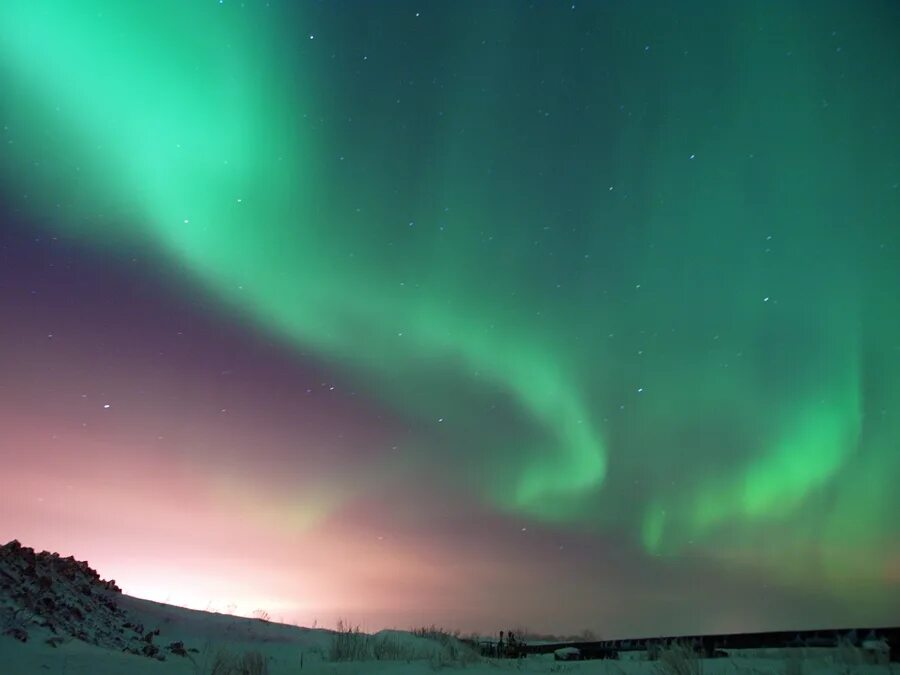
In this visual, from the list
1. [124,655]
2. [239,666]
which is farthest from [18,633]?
[239,666]

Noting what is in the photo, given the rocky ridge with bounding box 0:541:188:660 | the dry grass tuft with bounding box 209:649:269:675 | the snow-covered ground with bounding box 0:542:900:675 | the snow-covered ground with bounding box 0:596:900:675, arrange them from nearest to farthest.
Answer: the snow-covered ground with bounding box 0:596:900:675 → the snow-covered ground with bounding box 0:542:900:675 → the dry grass tuft with bounding box 209:649:269:675 → the rocky ridge with bounding box 0:541:188:660

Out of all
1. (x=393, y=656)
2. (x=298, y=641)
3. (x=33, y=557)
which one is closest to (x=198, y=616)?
(x=298, y=641)

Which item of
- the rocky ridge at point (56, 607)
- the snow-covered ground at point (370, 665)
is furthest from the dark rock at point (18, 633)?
the snow-covered ground at point (370, 665)

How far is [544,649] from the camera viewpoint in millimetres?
22750

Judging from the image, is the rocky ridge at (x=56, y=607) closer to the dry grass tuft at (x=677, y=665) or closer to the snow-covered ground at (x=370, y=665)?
the snow-covered ground at (x=370, y=665)

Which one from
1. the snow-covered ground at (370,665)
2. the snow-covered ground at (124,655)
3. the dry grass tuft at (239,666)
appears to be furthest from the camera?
the dry grass tuft at (239,666)

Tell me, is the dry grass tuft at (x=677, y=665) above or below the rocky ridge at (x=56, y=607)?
below

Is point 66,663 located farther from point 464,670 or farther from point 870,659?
point 870,659

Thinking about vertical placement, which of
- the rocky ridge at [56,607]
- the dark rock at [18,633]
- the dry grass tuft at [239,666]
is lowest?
the dry grass tuft at [239,666]

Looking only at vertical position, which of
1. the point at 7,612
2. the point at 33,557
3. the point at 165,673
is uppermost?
the point at 33,557

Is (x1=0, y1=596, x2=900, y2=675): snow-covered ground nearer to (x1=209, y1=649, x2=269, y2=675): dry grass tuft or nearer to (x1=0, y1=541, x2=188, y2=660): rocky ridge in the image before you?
(x1=209, y1=649, x2=269, y2=675): dry grass tuft

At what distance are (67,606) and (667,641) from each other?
1276cm

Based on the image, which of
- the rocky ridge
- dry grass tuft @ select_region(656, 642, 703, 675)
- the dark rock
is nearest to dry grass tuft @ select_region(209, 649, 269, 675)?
the rocky ridge

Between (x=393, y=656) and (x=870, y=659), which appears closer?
(x=870, y=659)
